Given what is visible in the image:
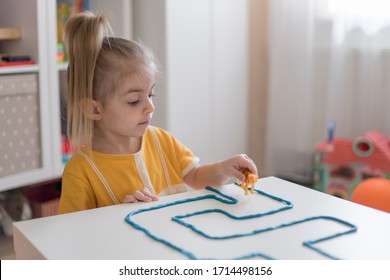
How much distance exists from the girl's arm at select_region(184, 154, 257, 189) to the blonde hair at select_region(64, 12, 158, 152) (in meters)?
0.25

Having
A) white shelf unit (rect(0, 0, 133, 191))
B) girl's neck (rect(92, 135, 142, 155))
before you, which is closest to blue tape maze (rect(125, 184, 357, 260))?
girl's neck (rect(92, 135, 142, 155))

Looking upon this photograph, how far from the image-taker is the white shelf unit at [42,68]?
2.02 m

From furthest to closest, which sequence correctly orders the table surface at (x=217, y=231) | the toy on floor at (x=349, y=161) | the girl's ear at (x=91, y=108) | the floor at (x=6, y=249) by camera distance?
the toy on floor at (x=349, y=161) < the floor at (x=6, y=249) < the girl's ear at (x=91, y=108) < the table surface at (x=217, y=231)

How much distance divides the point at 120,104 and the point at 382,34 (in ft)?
5.26

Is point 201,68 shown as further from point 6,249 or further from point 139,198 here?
point 139,198

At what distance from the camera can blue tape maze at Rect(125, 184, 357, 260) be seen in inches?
32.5

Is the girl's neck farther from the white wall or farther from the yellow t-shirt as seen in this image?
the white wall

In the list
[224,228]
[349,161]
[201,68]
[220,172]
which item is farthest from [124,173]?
[349,161]

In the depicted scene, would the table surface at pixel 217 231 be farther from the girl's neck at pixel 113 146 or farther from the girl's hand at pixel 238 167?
the girl's neck at pixel 113 146

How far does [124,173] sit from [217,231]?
1.19ft

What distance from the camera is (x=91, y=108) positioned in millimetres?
1201

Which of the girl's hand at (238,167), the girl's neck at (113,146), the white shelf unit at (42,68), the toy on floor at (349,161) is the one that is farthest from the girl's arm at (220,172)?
the toy on floor at (349,161)

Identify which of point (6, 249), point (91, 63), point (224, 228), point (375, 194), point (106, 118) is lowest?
point (6, 249)
